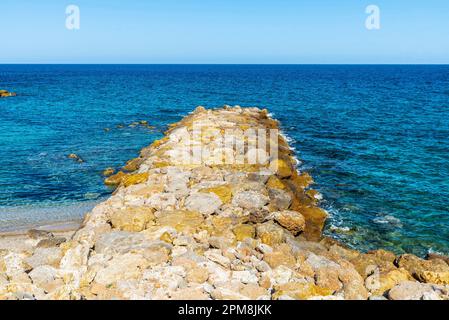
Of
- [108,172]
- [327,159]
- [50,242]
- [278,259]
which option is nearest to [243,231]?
[278,259]

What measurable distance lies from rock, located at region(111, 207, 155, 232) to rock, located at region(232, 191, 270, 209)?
3.91 meters

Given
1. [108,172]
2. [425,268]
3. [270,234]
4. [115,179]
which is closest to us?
[425,268]

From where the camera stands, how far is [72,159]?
106 ft

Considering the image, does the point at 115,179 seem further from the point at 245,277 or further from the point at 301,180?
the point at 245,277

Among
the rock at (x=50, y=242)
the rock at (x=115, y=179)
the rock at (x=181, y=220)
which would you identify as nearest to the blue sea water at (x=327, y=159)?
the rock at (x=115, y=179)

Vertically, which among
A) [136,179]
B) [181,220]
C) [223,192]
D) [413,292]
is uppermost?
[136,179]

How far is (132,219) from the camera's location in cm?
1612

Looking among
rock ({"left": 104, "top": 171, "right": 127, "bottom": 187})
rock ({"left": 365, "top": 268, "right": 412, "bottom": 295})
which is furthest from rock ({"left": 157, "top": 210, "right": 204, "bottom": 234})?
rock ({"left": 104, "top": 171, "right": 127, "bottom": 187})

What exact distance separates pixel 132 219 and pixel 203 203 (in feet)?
10.6

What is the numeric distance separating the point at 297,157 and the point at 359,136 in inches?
430

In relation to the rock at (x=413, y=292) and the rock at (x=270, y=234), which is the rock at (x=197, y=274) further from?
the rock at (x=413, y=292)
